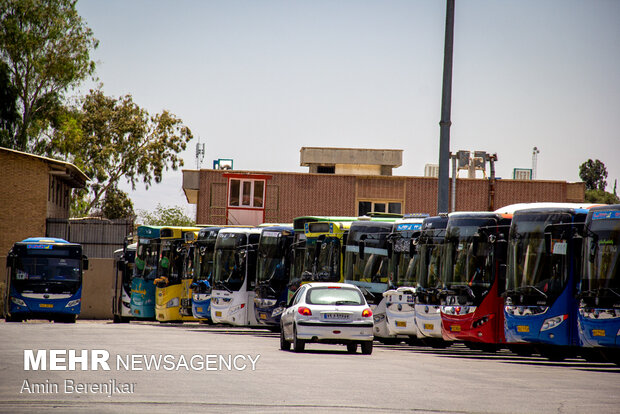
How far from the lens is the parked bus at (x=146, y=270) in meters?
39.2

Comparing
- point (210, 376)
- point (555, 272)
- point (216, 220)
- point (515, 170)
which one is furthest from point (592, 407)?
point (515, 170)

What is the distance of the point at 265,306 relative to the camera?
30.8 metres

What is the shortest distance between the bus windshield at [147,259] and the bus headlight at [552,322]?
22.0m

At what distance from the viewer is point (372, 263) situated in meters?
26.8

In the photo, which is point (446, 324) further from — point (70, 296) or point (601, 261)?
point (70, 296)

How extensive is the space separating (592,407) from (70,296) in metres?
30.0

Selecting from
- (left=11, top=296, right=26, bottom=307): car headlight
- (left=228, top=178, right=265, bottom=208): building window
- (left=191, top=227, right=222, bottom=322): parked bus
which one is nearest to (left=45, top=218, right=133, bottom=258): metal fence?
(left=228, top=178, right=265, bottom=208): building window

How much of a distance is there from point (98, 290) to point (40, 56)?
15889 millimetres

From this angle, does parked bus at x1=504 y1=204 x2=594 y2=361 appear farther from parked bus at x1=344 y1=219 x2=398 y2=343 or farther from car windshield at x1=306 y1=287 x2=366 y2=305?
parked bus at x1=344 y1=219 x2=398 y2=343

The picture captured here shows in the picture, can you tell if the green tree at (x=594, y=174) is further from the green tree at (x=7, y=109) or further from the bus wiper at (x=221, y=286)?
the bus wiper at (x=221, y=286)

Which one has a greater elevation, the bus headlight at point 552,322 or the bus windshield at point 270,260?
the bus windshield at point 270,260

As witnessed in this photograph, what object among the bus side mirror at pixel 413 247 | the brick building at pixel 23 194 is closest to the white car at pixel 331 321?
the bus side mirror at pixel 413 247

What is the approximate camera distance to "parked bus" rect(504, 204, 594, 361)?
63.9 ft

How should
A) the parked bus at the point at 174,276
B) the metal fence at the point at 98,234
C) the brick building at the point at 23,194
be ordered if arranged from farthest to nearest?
the metal fence at the point at 98,234 → the brick building at the point at 23,194 → the parked bus at the point at 174,276
